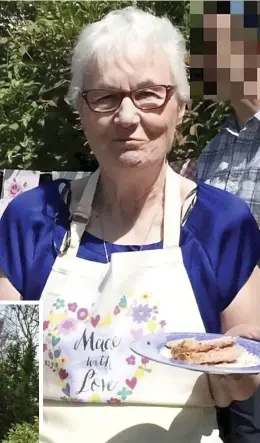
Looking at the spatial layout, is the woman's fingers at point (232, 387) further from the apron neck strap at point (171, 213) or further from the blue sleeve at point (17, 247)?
the blue sleeve at point (17, 247)

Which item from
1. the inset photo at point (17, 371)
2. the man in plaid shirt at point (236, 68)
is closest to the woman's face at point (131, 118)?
the man in plaid shirt at point (236, 68)

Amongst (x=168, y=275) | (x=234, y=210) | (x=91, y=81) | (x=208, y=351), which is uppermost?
(x=91, y=81)

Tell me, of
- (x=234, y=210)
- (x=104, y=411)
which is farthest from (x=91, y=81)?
(x=104, y=411)

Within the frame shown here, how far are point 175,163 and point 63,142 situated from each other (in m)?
0.34

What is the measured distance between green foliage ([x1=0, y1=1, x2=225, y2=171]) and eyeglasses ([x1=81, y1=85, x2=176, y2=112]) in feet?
1.35

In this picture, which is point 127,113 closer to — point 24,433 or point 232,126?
point 232,126

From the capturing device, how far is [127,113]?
1157 mm

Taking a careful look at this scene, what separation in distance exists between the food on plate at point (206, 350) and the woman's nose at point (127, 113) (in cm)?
39

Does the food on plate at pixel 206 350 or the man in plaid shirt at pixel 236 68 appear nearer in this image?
the food on plate at pixel 206 350

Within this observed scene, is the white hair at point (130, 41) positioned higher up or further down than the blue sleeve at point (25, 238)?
higher up

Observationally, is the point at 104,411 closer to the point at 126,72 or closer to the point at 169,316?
the point at 169,316

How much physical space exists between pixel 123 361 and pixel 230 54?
0.59 m

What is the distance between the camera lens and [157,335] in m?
1.14

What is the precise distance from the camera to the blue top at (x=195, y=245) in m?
1.17
